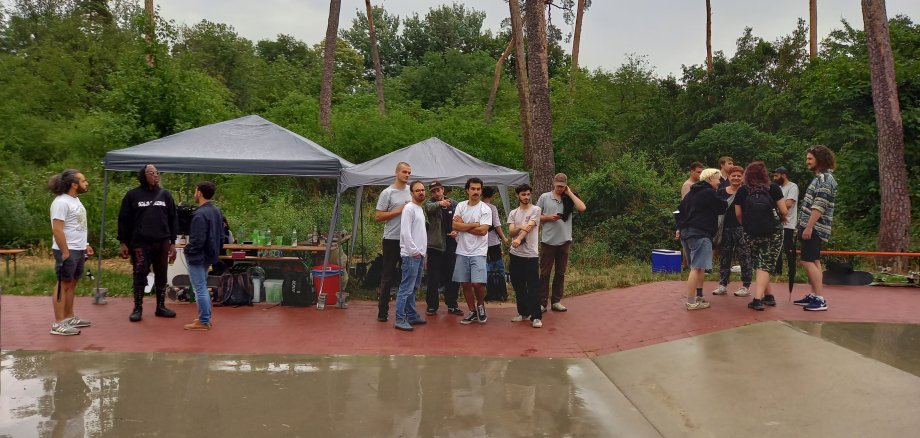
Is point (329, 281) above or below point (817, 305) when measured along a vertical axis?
above

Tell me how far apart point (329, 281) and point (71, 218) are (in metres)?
3.21

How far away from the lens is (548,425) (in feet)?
15.6

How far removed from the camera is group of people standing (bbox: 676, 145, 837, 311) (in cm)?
780

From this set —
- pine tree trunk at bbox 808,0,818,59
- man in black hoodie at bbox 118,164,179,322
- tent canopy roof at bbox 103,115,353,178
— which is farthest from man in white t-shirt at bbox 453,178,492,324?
pine tree trunk at bbox 808,0,818,59

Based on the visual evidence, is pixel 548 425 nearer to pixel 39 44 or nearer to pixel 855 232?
pixel 855 232

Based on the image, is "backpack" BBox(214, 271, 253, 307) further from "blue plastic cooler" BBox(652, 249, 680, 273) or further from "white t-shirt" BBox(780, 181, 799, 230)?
"white t-shirt" BBox(780, 181, 799, 230)

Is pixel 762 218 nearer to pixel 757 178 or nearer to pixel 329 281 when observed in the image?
pixel 757 178

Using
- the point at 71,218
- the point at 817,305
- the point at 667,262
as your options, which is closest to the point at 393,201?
the point at 71,218

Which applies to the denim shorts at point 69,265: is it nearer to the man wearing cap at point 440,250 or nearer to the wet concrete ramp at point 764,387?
the man wearing cap at point 440,250

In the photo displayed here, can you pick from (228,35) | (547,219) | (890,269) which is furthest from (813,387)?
(228,35)

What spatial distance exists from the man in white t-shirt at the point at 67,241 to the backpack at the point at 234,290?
2.02 meters

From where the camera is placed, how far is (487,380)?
19.2ft

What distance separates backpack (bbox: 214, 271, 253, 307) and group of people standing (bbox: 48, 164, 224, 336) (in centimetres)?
81

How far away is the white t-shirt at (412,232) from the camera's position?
7.61m
